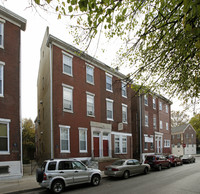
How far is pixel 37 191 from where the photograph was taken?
38.3 ft

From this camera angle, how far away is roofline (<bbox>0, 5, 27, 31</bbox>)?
15.0 metres

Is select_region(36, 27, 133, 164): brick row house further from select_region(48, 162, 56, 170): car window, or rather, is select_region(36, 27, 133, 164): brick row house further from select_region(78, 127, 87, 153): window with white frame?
select_region(48, 162, 56, 170): car window

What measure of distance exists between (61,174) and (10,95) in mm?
7297

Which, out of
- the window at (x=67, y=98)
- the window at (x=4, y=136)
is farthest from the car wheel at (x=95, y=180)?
the window at (x=67, y=98)

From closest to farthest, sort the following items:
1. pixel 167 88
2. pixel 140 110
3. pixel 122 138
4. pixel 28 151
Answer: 1. pixel 167 88
2. pixel 122 138
3. pixel 140 110
4. pixel 28 151

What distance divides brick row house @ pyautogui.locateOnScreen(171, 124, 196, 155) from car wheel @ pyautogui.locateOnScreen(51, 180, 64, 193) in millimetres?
55387

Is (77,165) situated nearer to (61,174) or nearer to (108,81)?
(61,174)

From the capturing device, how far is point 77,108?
795 inches

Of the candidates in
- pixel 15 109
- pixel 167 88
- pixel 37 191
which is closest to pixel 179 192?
pixel 167 88

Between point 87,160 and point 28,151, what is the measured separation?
1847 cm

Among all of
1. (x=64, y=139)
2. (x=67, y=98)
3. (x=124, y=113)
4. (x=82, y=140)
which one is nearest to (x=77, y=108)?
(x=67, y=98)

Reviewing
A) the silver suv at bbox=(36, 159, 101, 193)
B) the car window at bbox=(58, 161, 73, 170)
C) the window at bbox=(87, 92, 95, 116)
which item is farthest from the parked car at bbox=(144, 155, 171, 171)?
the car window at bbox=(58, 161, 73, 170)

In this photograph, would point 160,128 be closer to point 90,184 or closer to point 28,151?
point 28,151

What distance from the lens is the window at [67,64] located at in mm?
19703
